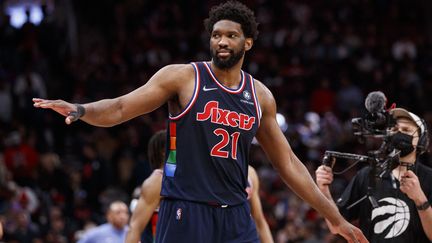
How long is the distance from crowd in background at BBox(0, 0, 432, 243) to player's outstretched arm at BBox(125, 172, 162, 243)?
5777mm

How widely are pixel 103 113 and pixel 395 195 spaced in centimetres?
254

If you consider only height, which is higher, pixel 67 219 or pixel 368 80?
pixel 368 80

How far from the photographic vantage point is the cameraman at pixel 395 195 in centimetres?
648

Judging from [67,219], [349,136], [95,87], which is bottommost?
[67,219]

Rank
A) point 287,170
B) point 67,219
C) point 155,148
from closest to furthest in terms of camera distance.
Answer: point 287,170 → point 155,148 → point 67,219

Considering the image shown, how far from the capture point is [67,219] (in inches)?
544

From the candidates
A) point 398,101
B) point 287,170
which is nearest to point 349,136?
point 398,101

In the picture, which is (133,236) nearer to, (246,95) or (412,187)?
(246,95)

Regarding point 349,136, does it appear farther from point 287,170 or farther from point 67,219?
point 287,170

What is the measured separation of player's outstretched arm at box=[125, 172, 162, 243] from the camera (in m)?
6.88

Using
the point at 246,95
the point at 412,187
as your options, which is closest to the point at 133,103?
the point at 246,95

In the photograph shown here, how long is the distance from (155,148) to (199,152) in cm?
181

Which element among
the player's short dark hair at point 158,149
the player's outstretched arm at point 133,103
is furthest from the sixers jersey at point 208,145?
the player's short dark hair at point 158,149

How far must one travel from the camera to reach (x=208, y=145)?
18.1 ft
